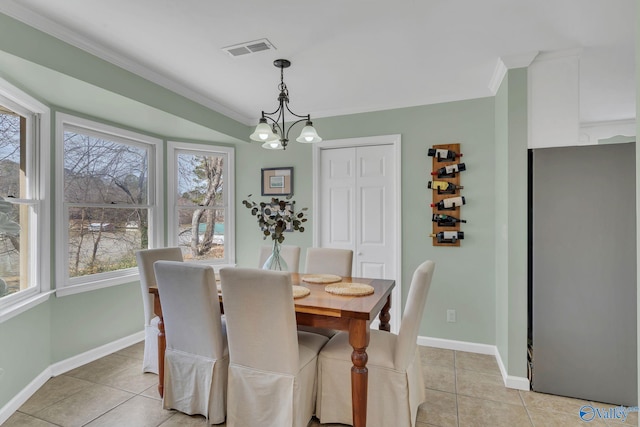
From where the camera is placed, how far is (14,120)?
239cm

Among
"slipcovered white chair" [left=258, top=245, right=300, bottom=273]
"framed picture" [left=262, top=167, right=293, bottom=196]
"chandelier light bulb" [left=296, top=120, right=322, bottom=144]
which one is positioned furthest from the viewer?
"framed picture" [left=262, top=167, right=293, bottom=196]

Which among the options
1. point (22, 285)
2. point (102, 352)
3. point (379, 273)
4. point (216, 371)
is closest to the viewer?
point (216, 371)

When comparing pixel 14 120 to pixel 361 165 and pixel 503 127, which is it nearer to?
pixel 361 165

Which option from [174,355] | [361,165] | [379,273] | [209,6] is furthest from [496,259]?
[209,6]

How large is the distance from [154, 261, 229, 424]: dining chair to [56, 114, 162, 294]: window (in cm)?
135

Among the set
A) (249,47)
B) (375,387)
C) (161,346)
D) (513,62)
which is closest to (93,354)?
(161,346)

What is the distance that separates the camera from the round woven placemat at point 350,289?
2199 millimetres

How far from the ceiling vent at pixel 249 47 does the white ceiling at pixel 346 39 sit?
47 millimetres

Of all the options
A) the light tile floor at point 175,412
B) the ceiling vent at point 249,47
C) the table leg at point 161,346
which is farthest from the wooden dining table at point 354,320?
the ceiling vent at point 249,47

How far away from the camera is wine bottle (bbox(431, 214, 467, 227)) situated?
10.7ft

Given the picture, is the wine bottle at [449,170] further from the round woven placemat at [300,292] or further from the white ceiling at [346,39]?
the round woven placemat at [300,292]

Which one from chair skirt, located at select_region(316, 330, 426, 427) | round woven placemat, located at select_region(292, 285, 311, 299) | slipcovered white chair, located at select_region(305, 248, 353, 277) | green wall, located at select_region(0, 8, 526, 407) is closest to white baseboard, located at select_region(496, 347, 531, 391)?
green wall, located at select_region(0, 8, 526, 407)

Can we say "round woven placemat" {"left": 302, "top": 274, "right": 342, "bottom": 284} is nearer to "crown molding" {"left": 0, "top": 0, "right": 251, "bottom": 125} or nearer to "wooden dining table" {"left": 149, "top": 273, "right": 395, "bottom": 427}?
"wooden dining table" {"left": 149, "top": 273, "right": 395, "bottom": 427}

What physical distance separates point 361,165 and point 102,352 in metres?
3.10
